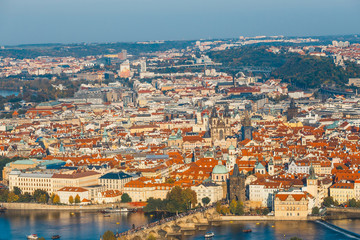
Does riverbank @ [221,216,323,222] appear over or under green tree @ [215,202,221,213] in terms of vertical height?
under

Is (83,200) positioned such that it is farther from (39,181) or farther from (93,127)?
(93,127)

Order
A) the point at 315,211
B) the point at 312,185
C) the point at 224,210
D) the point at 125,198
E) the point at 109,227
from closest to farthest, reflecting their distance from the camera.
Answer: the point at 109,227, the point at 315,211, the point at 224,210, the point at 312,185, the point at 125,198

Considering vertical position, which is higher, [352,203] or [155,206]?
[352,203]

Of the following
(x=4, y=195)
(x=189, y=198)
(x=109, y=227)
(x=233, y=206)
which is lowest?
(x=4, y=195)

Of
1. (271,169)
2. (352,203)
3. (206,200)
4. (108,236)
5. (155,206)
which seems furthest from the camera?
(271,169)

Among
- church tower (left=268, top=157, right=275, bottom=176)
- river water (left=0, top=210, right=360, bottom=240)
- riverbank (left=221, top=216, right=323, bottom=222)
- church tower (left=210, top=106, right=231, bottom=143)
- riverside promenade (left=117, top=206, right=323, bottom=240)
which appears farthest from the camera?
church tower (left=210, top=106, right=231, bottom=143)

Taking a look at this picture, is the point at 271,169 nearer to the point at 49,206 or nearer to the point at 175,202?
the point at 175,202

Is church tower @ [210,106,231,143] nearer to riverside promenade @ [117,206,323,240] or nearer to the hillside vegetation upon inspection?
riverside promenade @ [117,206,323,240]

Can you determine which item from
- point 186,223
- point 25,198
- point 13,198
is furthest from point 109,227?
point 13,198

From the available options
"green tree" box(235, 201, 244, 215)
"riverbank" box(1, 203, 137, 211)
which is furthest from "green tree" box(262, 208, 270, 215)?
"riverbank" box(1, 203, 137, 211)
